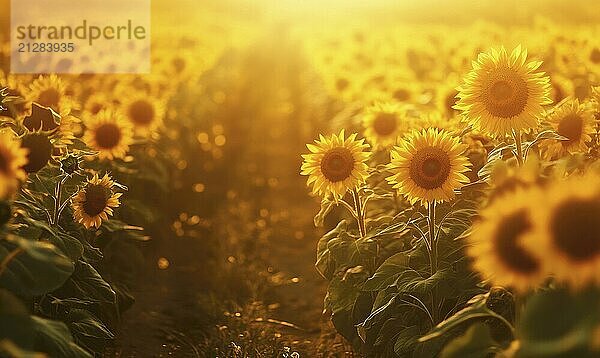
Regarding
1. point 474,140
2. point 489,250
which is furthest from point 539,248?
point 474,140

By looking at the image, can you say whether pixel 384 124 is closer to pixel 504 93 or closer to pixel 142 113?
pixel 504 93

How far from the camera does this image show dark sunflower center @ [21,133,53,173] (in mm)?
4441

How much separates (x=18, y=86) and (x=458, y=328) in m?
3.81

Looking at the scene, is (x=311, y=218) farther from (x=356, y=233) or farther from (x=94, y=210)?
(x=94, y=210)

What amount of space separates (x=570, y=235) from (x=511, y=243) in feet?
0.92

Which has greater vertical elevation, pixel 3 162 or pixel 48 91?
pixel 48 91

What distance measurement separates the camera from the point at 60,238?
4.67m

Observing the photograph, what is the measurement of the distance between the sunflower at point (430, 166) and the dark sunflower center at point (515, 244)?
5.17ft

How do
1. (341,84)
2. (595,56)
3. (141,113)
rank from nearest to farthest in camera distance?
(141,113) < (595,56) < (341,84)

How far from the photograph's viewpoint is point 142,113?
30.3 feet

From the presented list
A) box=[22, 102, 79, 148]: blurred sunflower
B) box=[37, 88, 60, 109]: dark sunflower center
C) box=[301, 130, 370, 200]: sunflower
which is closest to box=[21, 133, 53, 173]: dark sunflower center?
box=[22, 102, 79, 148]: blurred sunflower

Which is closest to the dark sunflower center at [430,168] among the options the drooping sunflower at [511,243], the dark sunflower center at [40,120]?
the drooping sunflower at [511,243]

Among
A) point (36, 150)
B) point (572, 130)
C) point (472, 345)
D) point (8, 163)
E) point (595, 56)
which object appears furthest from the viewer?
point (595, 56)

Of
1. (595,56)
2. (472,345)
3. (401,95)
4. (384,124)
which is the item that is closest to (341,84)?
(401,95)
